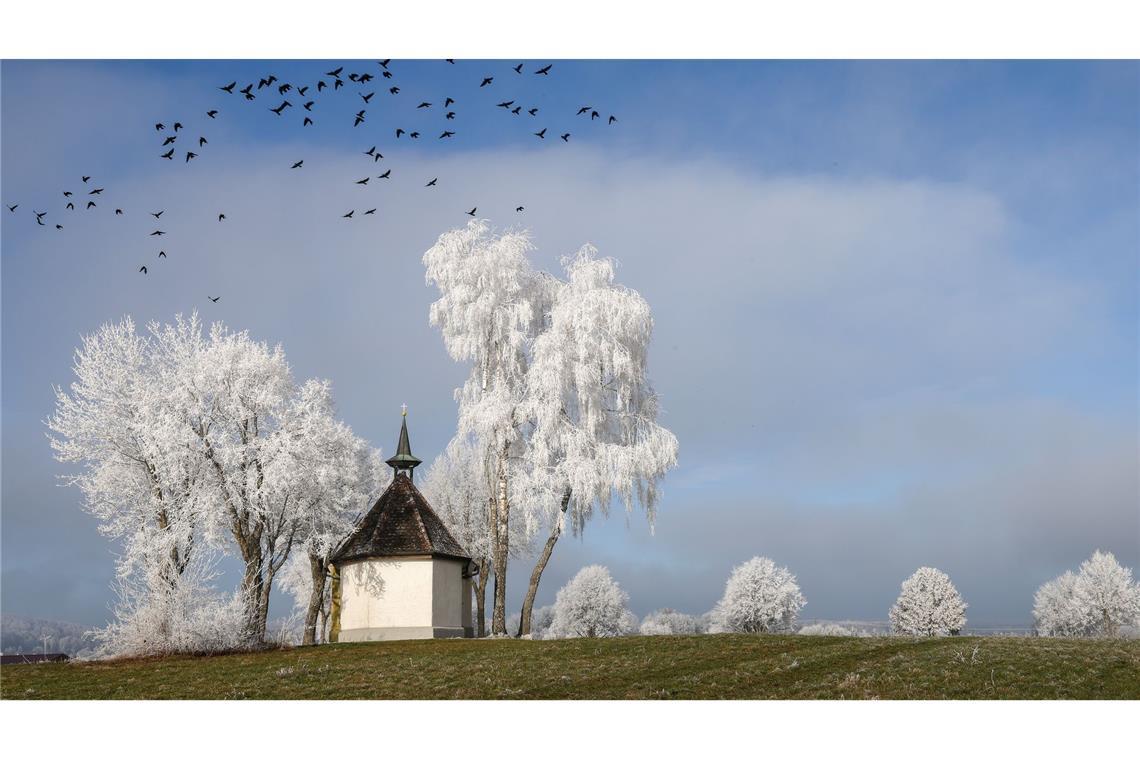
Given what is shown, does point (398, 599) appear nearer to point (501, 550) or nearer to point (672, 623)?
point (501, 550)

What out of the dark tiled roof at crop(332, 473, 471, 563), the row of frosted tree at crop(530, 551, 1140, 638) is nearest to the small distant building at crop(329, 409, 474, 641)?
the dark tiled roof at crop(332, 473, 471, 563)

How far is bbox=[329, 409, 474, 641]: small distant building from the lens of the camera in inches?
1446

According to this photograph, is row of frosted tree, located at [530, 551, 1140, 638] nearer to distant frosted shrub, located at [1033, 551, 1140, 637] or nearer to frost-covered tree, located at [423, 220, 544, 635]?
distant frosted shrub, located at [1033, 551, 1140, 637]

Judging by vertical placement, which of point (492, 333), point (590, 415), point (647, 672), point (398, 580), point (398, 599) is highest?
point (492, 333)

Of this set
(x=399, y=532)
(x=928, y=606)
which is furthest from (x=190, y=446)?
(x=928, y=606)

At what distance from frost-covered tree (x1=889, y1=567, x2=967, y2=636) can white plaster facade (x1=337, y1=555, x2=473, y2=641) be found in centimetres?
5683

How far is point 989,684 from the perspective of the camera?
1909cm

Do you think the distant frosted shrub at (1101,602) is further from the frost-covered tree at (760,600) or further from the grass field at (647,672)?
the grass field at (647,672)

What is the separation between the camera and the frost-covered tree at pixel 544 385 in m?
36.8

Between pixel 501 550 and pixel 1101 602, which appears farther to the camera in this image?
pixel 1101 602

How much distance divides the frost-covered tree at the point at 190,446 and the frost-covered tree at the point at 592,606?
48.2 metres

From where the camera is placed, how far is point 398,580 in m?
37.2

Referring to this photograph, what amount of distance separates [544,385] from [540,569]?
24.6 ft

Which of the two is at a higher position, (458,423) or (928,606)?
(458,423)
